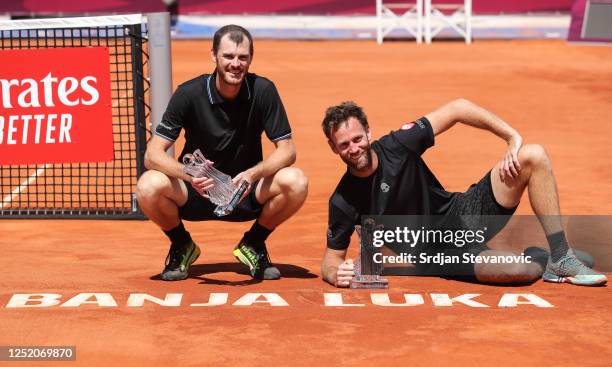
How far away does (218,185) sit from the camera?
8586mm

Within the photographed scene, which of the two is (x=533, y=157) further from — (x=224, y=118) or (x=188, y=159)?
(x=188, y=159)

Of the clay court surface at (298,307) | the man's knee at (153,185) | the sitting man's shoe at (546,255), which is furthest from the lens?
the sitting man's shoe at (546,255)

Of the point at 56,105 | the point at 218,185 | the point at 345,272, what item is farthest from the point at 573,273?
the point at 56,105

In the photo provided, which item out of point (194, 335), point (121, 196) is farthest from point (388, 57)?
point (194, 335)

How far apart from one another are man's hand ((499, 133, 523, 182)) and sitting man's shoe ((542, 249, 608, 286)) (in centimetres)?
62

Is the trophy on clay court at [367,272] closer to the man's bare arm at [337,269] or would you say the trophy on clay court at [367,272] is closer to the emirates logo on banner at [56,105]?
the man's bare arm at [337,269]

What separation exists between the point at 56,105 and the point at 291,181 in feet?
10.8

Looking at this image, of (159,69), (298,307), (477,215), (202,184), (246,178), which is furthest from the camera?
(159,69)

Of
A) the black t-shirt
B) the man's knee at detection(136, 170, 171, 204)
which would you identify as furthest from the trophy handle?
the black t-shirt

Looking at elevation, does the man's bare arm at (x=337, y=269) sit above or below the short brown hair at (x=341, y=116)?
below

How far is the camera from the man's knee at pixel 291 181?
345 inches

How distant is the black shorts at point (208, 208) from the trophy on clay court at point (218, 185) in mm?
305

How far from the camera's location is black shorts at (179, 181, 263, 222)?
351 inches

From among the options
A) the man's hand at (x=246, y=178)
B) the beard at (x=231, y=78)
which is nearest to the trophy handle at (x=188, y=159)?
the man's hand at (x=246, y=178)
